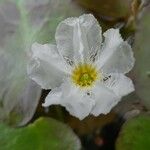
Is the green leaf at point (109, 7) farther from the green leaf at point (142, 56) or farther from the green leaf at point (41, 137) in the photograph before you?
the green leaf at point (41, 137)

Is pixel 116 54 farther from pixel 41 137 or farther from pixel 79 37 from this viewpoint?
pixel 41 137

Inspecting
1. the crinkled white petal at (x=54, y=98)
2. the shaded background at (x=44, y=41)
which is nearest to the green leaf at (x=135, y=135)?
the shaded background at (x=44, y=41)

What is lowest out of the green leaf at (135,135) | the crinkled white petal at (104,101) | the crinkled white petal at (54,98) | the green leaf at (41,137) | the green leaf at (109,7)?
the green leaf at (41,137)

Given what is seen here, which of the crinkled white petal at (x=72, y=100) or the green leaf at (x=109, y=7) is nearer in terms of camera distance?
the crinkled white petal at (x=72, y=100)

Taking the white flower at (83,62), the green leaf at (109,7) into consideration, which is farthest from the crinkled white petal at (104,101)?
the green leaf at (109,7)

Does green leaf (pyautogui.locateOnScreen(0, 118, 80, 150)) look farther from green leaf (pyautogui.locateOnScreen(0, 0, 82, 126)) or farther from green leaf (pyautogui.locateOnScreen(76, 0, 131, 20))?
green leaf (pyautogui.locateOnScreen(76, 0, 131, 20))

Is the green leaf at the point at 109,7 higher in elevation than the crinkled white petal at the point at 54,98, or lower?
higher

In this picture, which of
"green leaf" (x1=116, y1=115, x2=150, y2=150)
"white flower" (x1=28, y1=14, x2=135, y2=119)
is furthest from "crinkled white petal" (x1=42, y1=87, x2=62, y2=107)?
"green leaf" (x1=116, y1=115, x2=150, y2=150)

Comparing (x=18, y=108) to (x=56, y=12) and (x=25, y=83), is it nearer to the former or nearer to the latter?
(x=25, y=83)
